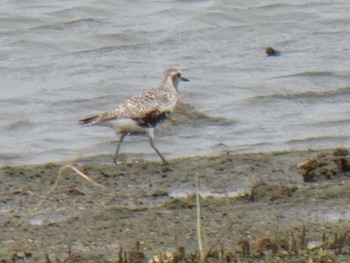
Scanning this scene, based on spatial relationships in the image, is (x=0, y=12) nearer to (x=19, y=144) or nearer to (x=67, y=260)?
(x=19, y=144)

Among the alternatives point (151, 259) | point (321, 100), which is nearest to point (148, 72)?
point (321, 100)

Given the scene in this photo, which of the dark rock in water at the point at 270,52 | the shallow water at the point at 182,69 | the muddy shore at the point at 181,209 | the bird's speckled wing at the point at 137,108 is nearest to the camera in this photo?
the muddy shore at the point at 181,209

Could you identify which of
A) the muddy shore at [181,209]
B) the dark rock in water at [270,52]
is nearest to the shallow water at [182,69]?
the dark rock in water at [270,52]

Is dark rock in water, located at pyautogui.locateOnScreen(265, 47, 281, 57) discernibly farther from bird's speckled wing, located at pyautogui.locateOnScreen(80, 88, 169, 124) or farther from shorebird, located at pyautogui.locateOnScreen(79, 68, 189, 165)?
bird's speckled wing, located at pyautogui.locateOnScreen(80, 88, 169, 124)

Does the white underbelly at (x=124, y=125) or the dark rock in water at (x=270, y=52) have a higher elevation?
the white underbelly at (x=124, y=125)

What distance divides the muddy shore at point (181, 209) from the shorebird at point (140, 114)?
0.34m

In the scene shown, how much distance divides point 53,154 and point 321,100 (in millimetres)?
3191

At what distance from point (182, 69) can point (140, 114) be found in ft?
13.0

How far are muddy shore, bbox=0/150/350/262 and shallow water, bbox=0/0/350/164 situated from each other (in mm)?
1545

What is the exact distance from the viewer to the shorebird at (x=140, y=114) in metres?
9.52

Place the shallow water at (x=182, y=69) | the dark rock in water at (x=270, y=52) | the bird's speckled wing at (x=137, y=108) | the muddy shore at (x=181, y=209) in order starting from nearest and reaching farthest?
the muddy shore at (x=181, y=209), the bird's speckled wing at (x=137, y=108), the shallow water at (x=182, y=69), the dark rock in water at (x=270, y=52)

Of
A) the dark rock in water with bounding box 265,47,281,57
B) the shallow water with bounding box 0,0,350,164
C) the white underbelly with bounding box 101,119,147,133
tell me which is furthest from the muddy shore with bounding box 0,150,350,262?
the dark rock in water with bounding box 265,47,281,57

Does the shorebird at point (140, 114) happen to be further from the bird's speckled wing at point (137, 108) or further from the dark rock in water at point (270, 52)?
the dark rock in water at point (270, 52)

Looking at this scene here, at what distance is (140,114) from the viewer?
9.59m
